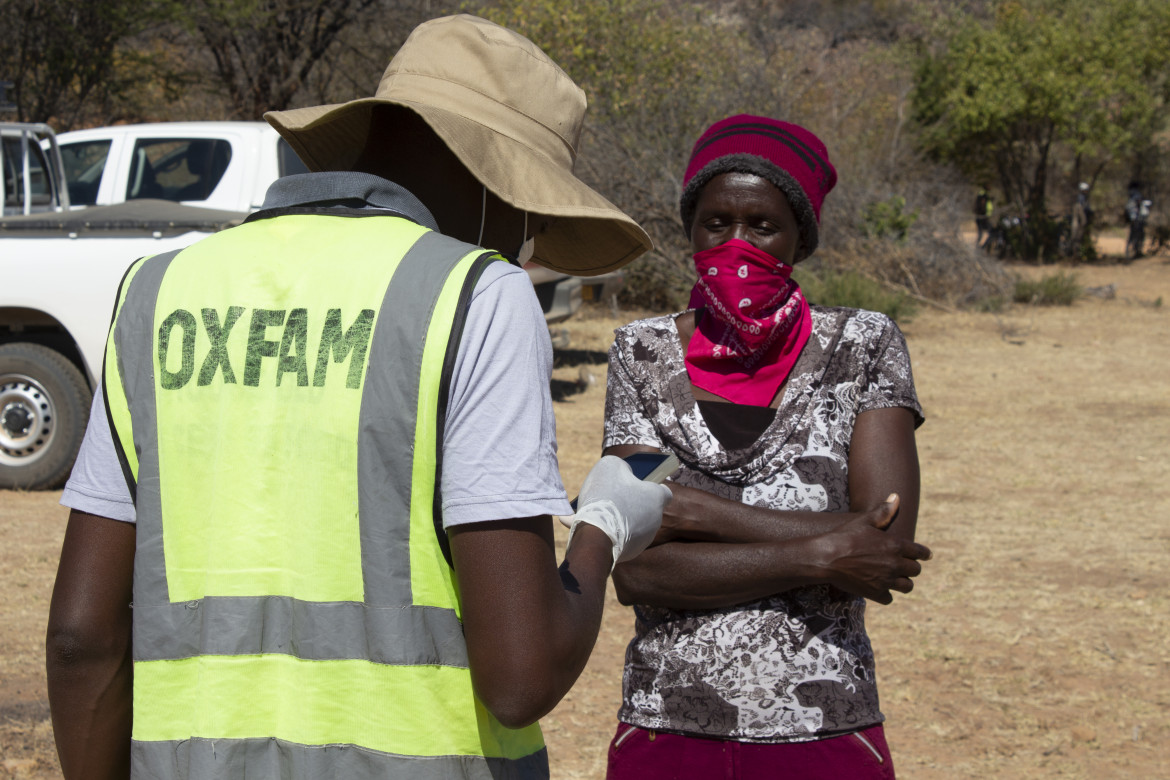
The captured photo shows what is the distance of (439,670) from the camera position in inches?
48.9

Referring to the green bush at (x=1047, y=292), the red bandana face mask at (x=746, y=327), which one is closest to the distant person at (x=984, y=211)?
the green bush at (x=1047, y=292)

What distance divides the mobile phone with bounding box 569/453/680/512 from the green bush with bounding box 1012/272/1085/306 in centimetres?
1538

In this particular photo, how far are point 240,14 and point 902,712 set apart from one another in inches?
538

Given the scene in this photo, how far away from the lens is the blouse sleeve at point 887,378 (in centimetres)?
202

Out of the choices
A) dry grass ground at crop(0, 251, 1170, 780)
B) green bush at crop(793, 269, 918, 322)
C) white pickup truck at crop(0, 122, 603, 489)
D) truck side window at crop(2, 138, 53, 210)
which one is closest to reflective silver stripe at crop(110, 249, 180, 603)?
dry grass ground at crop(0, 251, 1170, 780)

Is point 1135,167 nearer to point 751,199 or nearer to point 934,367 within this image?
point 934,367

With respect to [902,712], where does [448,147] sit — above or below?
above

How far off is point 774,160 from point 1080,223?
2437cm

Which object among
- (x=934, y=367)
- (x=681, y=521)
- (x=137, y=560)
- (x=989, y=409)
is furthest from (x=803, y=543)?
(x=934, y=367)

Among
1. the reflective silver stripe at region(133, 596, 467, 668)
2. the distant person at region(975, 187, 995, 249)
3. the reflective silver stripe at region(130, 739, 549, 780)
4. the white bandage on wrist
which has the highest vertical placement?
the distant person at region(975, 187, 995, 249)

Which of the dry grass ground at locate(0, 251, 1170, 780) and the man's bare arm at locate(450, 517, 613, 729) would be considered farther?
the dry grass ground at locate(0, 251, 1170, 780)

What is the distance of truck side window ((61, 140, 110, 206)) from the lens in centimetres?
862

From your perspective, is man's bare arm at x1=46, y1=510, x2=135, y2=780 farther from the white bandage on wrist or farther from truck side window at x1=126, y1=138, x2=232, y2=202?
truck side window at x1=126, y1=138, x2=232, y2=202

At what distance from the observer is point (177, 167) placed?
8016mm
